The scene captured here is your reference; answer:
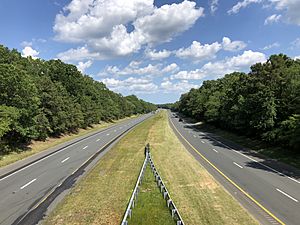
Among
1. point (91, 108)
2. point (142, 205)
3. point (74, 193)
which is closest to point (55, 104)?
point (91, 108)

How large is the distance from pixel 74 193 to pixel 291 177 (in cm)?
1564

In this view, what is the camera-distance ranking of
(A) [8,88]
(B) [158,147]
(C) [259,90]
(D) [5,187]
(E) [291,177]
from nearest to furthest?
1. (D) [5,187]
2. (E) [291,177]
3. (A) [8,88]
4. (B) [158,147]
5. (C) [259,90]

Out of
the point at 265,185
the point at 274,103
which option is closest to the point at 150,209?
the point at 265,185

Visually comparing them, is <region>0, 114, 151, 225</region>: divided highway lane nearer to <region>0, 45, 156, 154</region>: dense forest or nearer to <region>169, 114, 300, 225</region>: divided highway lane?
<region>0, 45, 156, 154</region>: dense forest

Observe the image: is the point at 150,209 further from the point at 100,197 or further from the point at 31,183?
the point at 31,183

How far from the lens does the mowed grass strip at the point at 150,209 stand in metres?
13.1

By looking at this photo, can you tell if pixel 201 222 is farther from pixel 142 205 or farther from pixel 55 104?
pixel 55 104

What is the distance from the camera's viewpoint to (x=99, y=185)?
20.0 metres

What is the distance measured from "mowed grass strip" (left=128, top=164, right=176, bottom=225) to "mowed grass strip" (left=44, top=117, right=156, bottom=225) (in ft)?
2.20

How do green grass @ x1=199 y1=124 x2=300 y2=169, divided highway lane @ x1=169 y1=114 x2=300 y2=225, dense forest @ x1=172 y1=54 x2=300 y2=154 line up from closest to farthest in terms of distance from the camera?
divided highway lane @ x1=169 y1=114 x2=300 y2=225
green grass @ x1=199 y1=124 x2=300 y2=169
dense forest @ x1=172 y1=54 x2=300 y2=154

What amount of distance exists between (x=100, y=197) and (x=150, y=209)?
3.68 metres

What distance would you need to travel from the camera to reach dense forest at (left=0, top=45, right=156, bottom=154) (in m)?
36.2

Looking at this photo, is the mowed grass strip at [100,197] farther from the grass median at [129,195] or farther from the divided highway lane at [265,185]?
the divided highway lane at [265,185]

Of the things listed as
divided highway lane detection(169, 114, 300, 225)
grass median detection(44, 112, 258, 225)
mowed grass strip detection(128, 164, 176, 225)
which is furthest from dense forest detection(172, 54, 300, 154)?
mowed grass strip detection(128, 164, 176, 225)
